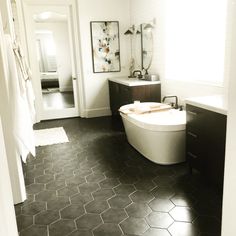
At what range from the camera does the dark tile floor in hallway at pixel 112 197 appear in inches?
77.4

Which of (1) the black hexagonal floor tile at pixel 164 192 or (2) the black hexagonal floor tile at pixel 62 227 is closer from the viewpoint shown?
(2) the black hexagonal floor tile at pixel 62 227

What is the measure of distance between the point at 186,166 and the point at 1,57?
225cm

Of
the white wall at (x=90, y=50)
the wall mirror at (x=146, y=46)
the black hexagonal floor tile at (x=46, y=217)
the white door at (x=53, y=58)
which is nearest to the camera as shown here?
the black hexagonal floor tile at (x=46, y=217)

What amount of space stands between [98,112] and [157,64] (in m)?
1.79

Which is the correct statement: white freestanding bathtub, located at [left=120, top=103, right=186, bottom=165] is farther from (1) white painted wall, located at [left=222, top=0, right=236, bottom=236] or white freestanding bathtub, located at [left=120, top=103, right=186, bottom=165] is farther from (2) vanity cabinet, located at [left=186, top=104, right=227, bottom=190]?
(1) white painted wall, located at [left=222, top=0, right=236, bottom=236]

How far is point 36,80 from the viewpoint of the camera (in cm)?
512

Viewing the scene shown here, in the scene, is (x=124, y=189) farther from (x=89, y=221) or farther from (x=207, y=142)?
(x=207, y=142)

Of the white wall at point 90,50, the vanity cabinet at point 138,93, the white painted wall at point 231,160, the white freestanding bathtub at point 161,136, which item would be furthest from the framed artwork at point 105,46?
the white painted wall at point 231,160

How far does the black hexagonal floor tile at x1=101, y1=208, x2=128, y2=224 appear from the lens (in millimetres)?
2057

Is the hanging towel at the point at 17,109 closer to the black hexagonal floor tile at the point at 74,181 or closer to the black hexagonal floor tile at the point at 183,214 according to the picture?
the black hexagonal floor tile at the point at 74,181

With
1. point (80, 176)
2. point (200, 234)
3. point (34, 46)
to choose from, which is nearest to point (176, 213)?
point (200, 234)

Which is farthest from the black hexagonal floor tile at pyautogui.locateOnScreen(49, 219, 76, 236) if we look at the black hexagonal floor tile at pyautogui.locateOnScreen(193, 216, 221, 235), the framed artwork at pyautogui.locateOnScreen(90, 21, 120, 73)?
the framed artwork at pyautogui.locateOnScreen(90, 21, 120, 73)

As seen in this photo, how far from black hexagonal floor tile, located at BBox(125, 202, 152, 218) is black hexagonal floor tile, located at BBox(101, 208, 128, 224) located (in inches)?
2.1

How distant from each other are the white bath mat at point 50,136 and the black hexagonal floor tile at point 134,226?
2238mm
